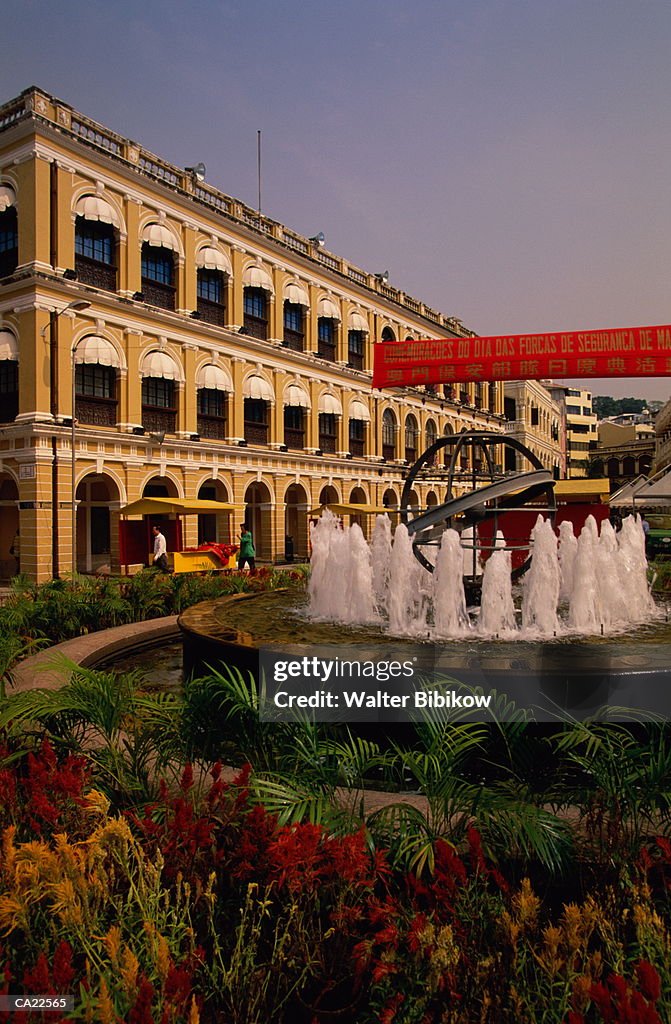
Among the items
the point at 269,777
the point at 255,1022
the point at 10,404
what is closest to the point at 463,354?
the point at 10,404

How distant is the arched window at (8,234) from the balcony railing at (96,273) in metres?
1.99

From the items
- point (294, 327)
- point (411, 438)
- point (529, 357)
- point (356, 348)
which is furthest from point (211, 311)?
point (411, 438)

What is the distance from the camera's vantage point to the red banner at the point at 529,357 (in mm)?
17547

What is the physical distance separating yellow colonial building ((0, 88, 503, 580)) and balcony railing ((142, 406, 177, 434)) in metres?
0.08

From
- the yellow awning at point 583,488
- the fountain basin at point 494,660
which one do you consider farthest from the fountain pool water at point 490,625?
the yellow awning at point 583,488

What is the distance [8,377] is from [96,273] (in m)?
4.67

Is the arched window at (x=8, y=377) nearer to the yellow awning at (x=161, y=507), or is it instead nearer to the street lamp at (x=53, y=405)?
the street lamp at (x=53, y=405)

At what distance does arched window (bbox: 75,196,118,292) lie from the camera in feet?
74.1

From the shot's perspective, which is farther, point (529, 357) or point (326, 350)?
point (326, 350)

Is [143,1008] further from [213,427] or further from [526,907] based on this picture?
[213,427]

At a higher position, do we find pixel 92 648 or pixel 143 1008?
pixel 143 1008

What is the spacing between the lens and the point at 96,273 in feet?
76.5

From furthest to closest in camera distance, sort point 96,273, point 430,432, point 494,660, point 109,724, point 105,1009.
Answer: point 430,432 < point 96,273 < point 494,660 < point 109,724 < point 105,1009

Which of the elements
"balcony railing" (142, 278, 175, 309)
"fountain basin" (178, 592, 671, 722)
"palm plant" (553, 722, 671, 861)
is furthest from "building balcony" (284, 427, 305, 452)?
"palm plant" (553, 722, 671, 861)
